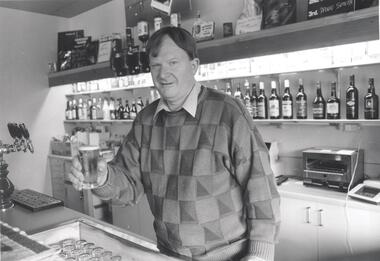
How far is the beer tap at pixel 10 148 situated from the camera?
6.38 ft

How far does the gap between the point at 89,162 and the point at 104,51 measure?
10.7 ft

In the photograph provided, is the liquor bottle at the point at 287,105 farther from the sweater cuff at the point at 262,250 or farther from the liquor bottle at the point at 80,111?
the liquor bottle at the point at 80,111

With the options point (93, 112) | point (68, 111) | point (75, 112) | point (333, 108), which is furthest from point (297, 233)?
point (68, 111)

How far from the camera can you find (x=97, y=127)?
198 inches

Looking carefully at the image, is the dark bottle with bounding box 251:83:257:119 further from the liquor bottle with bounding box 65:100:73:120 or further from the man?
the liquor bottle with bounding box 65:100:73:120

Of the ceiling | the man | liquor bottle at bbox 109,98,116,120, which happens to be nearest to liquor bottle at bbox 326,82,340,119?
the man

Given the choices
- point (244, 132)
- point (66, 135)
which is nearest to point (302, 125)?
point (244, 132)

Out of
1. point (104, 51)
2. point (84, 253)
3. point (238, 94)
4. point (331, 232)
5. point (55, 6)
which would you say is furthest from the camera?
point (55, 6)

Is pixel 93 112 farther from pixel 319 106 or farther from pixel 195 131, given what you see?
pixel 195 131

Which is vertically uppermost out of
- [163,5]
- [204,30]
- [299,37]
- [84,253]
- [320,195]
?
[163,5]

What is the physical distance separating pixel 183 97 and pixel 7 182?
4.12ft

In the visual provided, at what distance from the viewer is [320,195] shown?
2.41m

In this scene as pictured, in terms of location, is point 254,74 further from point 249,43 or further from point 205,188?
point 205,188

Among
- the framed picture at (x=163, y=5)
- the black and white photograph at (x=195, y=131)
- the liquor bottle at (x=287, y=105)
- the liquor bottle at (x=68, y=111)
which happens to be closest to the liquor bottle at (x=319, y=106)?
the black and white photograph at (x=195, y=131)
